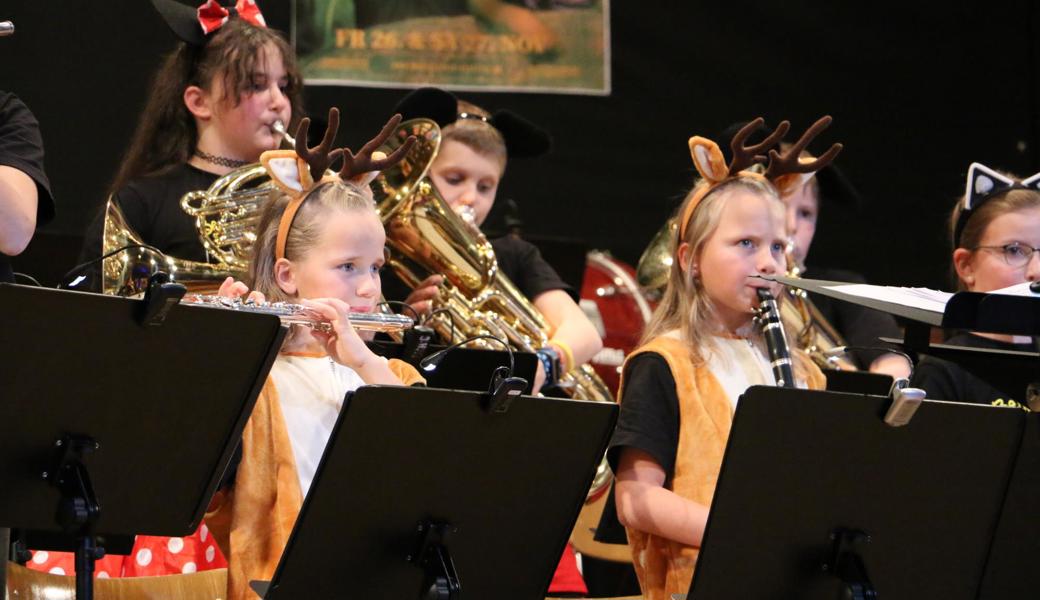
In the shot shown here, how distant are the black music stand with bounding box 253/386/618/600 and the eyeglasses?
60.8 inches

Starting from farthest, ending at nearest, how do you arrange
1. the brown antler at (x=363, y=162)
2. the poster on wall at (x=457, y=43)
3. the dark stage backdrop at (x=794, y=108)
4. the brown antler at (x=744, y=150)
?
the dark stage backdrop at (x=794, y=108) → the poster on wall at (x=457, y=43) → the brown antler at (x=744, y=150) → the brown antler at (x=363, y=162)

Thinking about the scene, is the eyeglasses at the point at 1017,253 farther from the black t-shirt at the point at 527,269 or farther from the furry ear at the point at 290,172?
the furry ear at the point at 290,172

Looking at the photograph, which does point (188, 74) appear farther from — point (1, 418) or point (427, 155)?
point (1, 418)

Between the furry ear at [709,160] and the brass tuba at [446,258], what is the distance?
0.74 meters

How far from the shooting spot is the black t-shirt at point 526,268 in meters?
3.95

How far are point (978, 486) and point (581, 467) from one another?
62cm

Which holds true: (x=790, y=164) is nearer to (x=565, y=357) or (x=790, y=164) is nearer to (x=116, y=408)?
(x=565, y=357)

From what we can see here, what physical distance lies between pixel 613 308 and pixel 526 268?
0.78 meters

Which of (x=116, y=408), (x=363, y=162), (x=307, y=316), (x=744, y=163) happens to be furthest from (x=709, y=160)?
(x=116, y=408)

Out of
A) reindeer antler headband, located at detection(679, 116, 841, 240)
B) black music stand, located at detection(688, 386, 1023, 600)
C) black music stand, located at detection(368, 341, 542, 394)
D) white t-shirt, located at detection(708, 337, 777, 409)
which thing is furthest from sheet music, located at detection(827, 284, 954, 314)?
black music stand, located at detection(368, 341, 542, 394)

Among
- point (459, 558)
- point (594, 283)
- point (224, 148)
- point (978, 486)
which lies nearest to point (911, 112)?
point (594, 283)

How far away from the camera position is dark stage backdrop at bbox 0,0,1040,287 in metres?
4.83

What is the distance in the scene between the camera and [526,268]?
13.1ft

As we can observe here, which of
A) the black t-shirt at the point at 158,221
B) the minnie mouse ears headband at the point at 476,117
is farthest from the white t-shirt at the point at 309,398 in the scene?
the minnie mouse ears headband at the point at 476,117
